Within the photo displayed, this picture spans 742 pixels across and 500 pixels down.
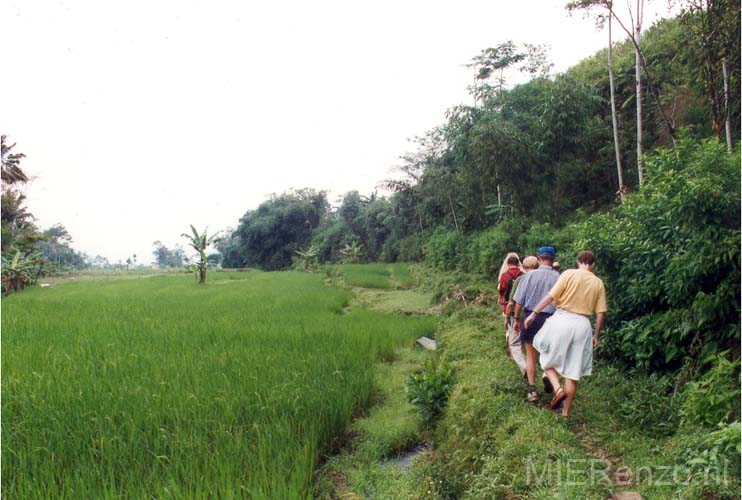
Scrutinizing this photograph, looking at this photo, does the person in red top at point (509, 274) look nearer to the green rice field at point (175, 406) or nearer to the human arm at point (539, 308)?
the human arm at point (539, 308)

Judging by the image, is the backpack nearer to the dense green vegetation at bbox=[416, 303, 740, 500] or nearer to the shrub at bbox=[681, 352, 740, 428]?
the dense green vegetation at bbox=[416, 303, 740, 500]

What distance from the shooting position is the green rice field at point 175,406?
262 centimetres

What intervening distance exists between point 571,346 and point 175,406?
3182mm

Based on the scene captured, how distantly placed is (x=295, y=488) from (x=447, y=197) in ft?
51.3

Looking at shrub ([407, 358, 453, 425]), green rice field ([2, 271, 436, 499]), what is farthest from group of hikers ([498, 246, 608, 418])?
green rice field ([2, 271, 436, 499])

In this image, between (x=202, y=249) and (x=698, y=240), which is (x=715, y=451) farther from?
(x=202, y=249)

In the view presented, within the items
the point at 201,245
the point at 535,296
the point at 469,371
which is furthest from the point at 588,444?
the point at 201,245

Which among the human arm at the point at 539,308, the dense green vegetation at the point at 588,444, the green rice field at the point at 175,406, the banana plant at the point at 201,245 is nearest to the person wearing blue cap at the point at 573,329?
the human arm at the point at 539,308

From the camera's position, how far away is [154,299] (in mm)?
11195

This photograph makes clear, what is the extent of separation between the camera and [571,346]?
10.3ft

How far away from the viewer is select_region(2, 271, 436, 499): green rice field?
2.62 m

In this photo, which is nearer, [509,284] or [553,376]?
[553,376]

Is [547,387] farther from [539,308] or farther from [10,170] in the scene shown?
[10,170]

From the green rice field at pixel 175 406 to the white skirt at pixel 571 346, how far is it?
6.47ft
